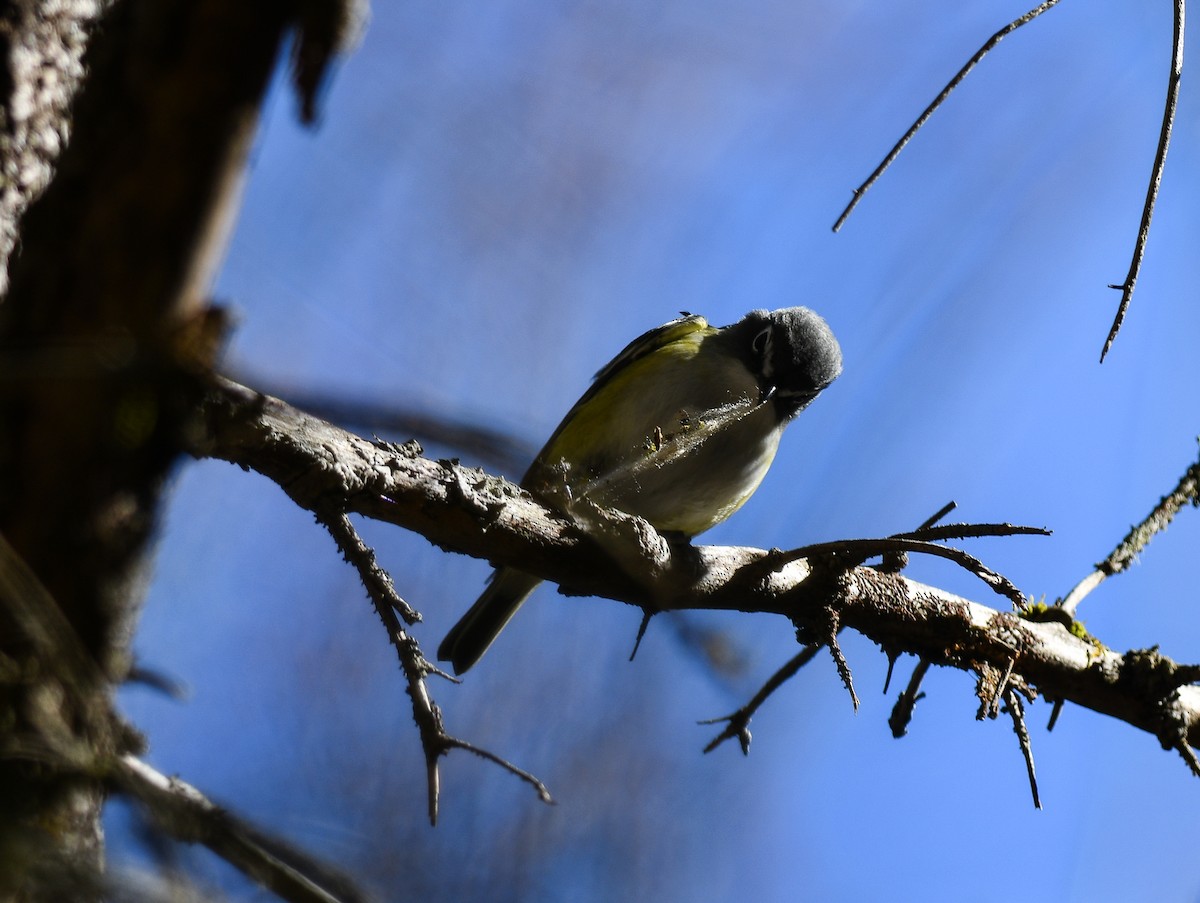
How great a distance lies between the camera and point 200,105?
3.15 ft

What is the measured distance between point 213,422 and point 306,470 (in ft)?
1.22

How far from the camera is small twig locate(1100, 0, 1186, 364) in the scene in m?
1.95

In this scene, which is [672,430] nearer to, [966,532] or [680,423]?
[680,423]

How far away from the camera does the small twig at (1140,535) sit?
126 inches

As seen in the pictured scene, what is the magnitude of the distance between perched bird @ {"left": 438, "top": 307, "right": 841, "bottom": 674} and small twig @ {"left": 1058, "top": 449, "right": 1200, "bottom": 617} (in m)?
1.65

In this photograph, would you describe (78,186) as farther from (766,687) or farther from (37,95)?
(766,687)

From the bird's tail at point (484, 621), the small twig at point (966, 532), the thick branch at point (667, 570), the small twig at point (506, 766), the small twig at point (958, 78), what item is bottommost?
the bird's tail at point (484, 621)

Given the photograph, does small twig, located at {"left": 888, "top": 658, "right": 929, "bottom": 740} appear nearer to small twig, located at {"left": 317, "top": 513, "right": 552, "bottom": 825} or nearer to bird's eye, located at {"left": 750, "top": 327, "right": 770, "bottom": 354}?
small twig, located at {"left": 317, "top": 513, "right": 552, "bottom": 825}

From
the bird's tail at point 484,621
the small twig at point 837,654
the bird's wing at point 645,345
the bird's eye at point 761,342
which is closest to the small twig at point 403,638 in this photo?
the small twig at point 837,654

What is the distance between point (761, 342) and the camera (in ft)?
17.1

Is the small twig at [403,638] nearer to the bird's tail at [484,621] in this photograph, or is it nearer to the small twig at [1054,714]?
the small twig at [1054,714]

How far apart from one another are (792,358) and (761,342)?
22cm

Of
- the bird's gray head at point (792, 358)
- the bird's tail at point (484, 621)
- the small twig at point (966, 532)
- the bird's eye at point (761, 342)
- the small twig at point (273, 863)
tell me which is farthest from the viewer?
the bird's eye at point (761, 342)

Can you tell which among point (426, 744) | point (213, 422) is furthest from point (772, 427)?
point (213, 422)
